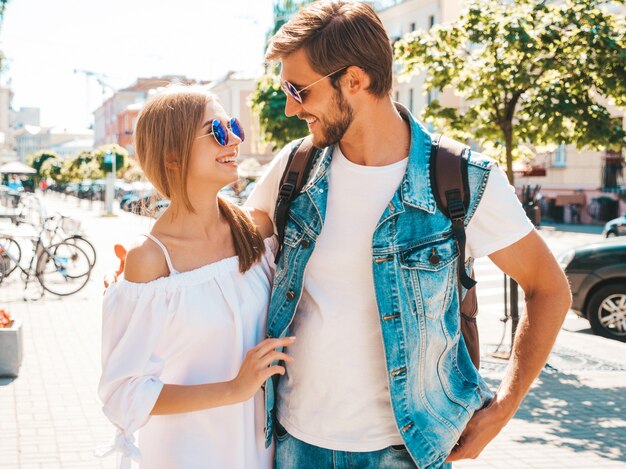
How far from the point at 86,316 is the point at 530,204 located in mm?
5584

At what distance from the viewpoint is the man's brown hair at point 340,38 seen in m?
2.30

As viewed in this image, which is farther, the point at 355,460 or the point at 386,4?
the point at 386,4

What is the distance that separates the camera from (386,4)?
47062 millimetres

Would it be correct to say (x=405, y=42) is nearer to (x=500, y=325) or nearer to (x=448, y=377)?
(x=500, y=325)

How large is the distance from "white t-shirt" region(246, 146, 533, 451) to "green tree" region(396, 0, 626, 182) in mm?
5903

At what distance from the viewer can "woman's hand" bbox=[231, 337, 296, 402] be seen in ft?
7.29

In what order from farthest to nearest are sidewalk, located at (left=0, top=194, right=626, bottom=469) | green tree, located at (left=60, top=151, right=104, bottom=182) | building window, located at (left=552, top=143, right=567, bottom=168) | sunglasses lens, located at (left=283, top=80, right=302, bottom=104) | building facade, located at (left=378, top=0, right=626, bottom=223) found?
green tree, located at (left=60, top=151, right=104, bottom=182), building window, located at (left=552, top=143, right=567, bottom=168), building facade, located at (left=378, top=0, right=626, bottom=223), sidewalk, located at (left=0, top=194, right=626, bottom=469), sunglasses lens, located at (left=283, top=80, right=302, bottom=104)

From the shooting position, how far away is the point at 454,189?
2.21 m

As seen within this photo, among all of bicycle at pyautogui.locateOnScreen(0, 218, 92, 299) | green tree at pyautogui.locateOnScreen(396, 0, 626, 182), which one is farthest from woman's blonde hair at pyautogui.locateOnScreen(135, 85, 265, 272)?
bicycle at pyautogui.locateOnScreen(0, 218, 92, 299)

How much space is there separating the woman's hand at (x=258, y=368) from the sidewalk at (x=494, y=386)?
3.33ft

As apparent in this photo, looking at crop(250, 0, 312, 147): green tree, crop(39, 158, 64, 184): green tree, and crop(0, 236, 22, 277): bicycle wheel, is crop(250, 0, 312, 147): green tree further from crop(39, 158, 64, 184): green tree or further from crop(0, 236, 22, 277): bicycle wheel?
crop(39, 158, 64, 184): green tree

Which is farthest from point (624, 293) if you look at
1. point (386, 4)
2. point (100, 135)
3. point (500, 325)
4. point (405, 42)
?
point (100, 135)

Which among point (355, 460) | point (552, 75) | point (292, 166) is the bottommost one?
point (355, 460)

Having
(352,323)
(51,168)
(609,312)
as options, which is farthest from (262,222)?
(51,168)
